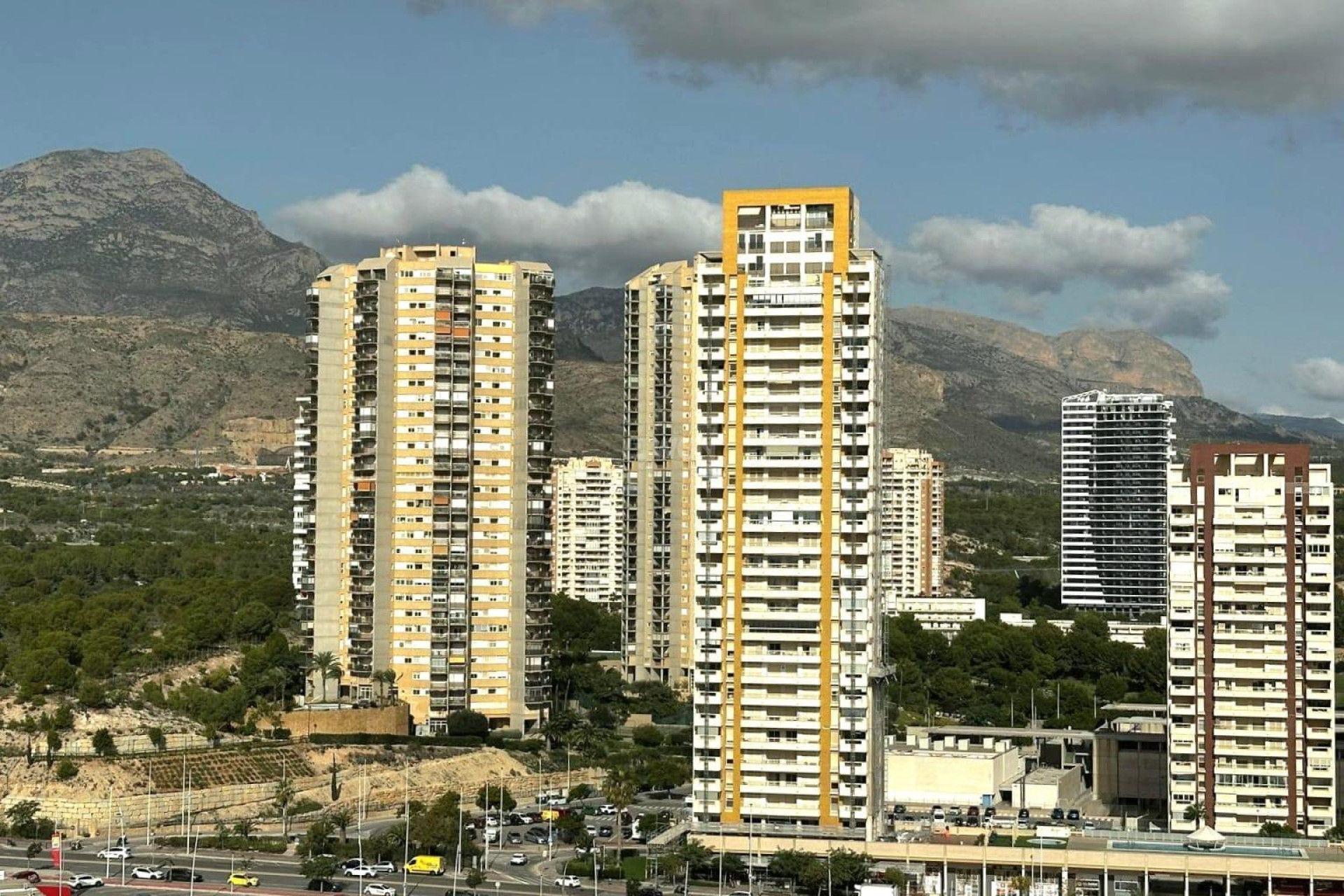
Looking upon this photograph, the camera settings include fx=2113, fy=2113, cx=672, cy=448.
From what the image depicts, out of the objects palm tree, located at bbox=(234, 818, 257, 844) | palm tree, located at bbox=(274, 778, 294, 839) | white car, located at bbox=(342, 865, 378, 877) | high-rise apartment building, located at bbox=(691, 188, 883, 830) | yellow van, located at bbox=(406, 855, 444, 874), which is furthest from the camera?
palm tree, located at bbox=(274, 778, 294, 839)

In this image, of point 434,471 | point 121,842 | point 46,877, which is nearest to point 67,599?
point 434,471

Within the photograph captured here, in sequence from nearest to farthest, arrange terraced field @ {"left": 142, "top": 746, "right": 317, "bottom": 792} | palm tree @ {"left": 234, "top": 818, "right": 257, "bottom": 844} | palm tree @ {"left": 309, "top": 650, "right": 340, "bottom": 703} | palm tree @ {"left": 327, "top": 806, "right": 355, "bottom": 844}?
1. palm tree @ {"left": 327, "top": 806, "right": 355, "bottom": 844}
2. palm tree @ {"left": 234, "top": 818, "right": 257, "bottom": 844}
3. terraced field @ {"left": 142, "top": 746, "right": 317, "bottom": 792}
4. palm tree @ {"left": 309, "top": 650, "right": 340, "bottom": 703}

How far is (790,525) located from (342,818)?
27887 millimetres

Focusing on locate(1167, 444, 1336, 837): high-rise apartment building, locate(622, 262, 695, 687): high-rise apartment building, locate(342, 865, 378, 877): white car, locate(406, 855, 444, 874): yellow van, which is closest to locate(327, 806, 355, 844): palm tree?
locate(342, 865, 378, 877): white car

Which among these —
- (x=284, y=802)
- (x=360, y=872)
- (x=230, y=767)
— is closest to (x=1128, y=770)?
(x=360, y=872)

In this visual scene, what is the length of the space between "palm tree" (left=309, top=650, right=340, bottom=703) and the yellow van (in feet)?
119

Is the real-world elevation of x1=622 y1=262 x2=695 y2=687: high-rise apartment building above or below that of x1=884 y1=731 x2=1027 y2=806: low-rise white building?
above

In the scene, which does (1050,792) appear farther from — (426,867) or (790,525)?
(426,867)

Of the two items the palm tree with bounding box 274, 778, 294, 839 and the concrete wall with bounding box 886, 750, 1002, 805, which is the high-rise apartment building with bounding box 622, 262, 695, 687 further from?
the palm tree with bounding box 274, 778, 294, 839

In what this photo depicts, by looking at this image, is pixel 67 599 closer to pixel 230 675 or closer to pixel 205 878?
pixel 230 675

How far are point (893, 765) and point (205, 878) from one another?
3884 centimetres

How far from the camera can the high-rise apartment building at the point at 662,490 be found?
168000 mm

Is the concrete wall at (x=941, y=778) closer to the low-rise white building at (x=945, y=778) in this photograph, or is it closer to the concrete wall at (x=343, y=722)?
the low-rise white building at (x=945, y=778)

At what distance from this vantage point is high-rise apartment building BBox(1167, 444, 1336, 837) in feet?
342
